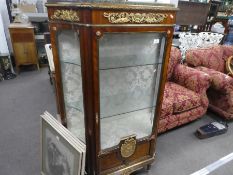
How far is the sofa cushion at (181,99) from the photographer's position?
6.16 feet

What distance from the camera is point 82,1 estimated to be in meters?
0.90

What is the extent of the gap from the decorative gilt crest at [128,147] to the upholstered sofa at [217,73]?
1.30m

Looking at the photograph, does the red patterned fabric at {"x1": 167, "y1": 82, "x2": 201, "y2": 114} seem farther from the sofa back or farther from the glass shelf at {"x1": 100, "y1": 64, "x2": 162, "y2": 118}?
the glass shelf at {"x1": 100, "y1": 64, "x2": 162, "y2": 118}

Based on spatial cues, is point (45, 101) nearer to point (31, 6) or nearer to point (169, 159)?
point (169, 159)

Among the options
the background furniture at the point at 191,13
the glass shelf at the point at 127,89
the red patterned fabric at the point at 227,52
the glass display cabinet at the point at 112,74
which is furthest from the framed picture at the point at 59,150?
the background furniture at the point at 191,13

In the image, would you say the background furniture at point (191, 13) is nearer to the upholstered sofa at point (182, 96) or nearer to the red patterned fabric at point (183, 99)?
the upholstered sofa at point (182, 96)

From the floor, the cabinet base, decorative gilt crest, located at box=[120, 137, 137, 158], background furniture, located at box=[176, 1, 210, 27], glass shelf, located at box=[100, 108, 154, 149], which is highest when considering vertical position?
background furniture, located at box=[176, 1, 210, 27]

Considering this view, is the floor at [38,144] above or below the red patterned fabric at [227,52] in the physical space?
below

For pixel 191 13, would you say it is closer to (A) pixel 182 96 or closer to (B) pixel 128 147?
(A) pixel 182 96

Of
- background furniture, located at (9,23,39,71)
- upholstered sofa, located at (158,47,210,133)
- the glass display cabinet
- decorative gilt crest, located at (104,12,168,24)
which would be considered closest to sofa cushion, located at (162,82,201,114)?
upholstered sofa, located at (158,47,210,133)

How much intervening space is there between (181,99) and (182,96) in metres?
A: 0.05

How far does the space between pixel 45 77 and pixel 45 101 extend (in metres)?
0.95

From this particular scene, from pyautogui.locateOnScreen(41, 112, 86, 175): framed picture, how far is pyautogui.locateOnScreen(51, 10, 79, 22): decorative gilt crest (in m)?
0.64

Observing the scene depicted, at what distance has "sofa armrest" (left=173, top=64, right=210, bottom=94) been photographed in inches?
80.2
